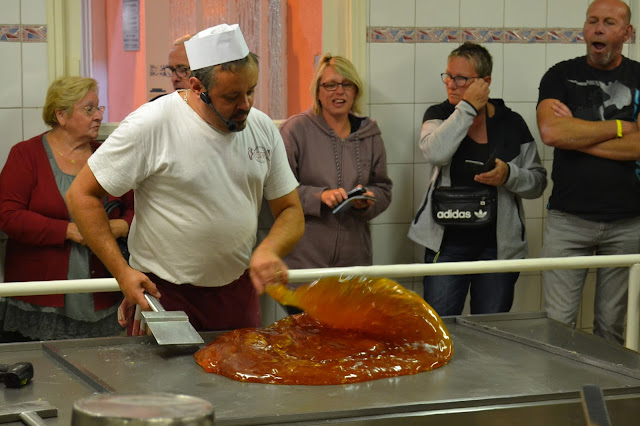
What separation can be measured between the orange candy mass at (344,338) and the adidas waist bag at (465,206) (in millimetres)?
1935

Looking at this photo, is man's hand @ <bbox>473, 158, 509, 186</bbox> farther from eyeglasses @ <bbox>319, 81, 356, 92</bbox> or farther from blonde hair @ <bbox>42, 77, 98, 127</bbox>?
blonde hair @ <bbox>42, 77, 98, 127</bbox>

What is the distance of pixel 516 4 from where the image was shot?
15.8 ft

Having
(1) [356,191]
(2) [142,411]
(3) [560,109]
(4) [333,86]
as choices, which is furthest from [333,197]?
(2) [142,411]

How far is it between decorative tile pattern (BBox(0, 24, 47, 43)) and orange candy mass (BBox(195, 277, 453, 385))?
2486 mm

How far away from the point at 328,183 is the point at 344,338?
2021mm

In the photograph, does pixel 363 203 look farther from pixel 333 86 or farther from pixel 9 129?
pixel 9 129

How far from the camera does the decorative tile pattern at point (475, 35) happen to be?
4.64m

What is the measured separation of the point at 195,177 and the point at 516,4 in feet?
9.56

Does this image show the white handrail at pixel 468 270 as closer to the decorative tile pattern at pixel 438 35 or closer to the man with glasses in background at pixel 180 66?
the man with glasses in background at pixel 180 66

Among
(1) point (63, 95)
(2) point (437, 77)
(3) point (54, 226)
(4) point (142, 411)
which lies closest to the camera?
(4) point (142, 411)

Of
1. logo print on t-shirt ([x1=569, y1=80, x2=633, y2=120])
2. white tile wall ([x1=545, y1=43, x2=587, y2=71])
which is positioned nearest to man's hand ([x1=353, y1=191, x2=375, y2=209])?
logo print on t-shirt ([x1=569, y1=80, x2=633, y2=120])

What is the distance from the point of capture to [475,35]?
15.6 feet

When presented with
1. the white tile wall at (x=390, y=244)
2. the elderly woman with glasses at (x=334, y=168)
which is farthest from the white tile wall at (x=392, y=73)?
the white tile wall at (x=390, y=244)

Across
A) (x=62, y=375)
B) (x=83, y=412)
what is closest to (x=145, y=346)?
(x=62, y=375)
